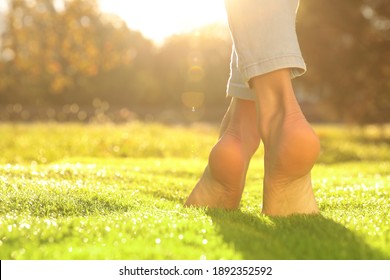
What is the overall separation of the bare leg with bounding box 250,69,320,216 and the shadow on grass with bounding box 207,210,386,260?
0.16 m

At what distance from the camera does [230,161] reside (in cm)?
280

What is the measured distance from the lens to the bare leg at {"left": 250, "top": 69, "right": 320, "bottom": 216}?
246 centimetres

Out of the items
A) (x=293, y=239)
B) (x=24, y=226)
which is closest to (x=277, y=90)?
(x=293, y=239)

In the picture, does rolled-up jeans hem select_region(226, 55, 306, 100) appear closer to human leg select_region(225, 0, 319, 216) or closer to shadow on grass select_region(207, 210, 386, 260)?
human leg select_region(225, 0, 319, 216)

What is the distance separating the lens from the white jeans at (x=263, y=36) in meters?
2.44

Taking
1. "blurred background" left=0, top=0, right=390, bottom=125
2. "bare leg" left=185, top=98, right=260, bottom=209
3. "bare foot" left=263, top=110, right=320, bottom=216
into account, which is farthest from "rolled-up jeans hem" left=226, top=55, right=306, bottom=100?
"blurred background" left=0, top=0, right=390, bottom=125

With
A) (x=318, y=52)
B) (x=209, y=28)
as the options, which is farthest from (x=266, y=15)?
(x=209, y=28)

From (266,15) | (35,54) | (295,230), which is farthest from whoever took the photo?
(35,54)

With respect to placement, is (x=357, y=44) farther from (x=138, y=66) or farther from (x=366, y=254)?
(x=138, y=66)

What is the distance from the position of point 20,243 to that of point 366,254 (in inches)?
47.1

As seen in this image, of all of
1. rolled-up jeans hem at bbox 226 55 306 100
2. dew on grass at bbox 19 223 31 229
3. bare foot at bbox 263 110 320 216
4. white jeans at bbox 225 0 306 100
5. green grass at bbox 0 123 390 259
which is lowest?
green grass at bbox 0 123 390 259

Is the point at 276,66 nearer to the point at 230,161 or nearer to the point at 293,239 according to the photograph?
the point at 230,161

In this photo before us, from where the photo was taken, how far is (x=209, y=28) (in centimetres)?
3203

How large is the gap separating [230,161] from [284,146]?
0.41 m
